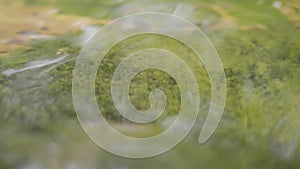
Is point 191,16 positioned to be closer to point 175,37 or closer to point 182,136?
point 175,37

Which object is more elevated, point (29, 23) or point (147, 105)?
point (147, 105)

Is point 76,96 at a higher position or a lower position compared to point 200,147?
lower

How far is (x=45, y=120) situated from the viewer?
89.5 inches

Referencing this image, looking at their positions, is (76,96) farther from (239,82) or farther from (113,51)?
(239,82)

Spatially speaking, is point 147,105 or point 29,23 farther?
point 29,23

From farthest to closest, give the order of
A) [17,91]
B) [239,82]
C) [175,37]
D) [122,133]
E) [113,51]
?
[175,37], [113,51], [239,82], [17,91], [122,133]

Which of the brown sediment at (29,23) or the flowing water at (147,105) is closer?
the flowing water at (147,105)

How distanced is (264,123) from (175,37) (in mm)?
1081

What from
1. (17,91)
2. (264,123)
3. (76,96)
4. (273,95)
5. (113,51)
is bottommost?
(17,91)

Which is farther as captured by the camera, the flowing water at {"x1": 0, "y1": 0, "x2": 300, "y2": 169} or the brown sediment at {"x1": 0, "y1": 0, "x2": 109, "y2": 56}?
the brown sediment at {"x1": 0, "y1": 0, "x2": 109, "y2": 56}

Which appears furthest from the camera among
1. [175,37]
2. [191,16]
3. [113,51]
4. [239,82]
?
[191,16]

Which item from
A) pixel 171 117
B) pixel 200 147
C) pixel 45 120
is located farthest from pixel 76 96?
pixel 200 147

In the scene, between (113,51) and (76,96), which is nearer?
(76,96)

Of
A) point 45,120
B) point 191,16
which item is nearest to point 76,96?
point 45,120
